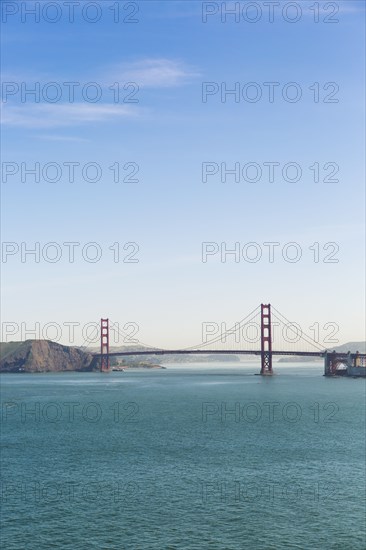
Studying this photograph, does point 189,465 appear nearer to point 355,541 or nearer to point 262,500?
point 262,500

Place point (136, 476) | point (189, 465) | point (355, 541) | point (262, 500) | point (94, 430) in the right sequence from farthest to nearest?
point (94, 430), point (189, 465), point (136, 476), point (262, 500), point (355, 541)

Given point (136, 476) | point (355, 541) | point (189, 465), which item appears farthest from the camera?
point (189, 465)

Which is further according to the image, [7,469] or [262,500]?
[7,469]

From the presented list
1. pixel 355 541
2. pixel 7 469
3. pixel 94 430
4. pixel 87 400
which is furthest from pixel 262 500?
pixel 87 400

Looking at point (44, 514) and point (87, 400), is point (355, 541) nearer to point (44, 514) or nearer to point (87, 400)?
point (44, 514)

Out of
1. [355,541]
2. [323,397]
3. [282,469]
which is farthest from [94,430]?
[323,397]

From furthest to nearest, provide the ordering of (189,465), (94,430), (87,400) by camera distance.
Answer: (87,400) < (94,430) < (189,465)

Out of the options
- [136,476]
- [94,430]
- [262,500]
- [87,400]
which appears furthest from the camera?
[87,400]

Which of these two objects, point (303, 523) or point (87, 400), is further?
point (87, 400)
